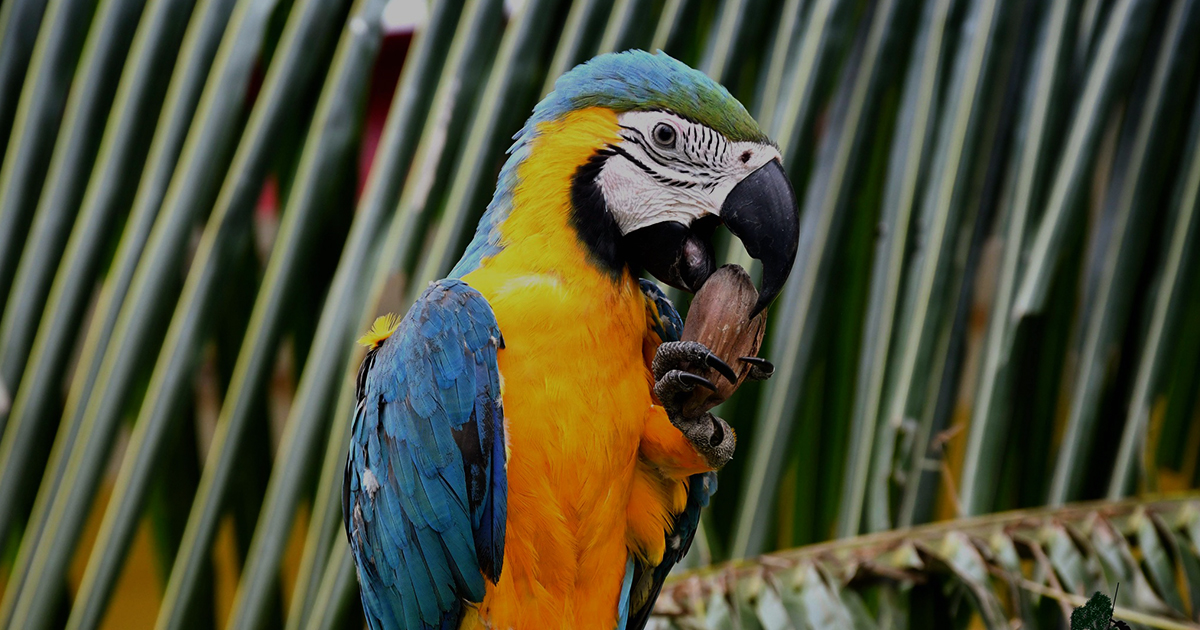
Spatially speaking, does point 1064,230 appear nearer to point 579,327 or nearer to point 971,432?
point 971,432

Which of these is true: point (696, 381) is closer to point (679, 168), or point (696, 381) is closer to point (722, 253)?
point (679, 168)

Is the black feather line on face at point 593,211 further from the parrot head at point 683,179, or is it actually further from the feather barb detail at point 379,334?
the feather barb detail at point 379,334

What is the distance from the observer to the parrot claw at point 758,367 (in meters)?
1.15

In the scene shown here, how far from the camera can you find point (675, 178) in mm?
1233

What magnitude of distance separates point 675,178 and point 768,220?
0.42 feet

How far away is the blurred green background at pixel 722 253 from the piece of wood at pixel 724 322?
0.56 metres

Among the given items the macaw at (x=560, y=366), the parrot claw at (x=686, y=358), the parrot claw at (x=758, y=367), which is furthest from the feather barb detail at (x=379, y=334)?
the parrot claw at (x=758, y=367)

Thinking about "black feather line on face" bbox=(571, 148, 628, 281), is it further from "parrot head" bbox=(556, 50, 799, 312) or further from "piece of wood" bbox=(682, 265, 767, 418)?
"piece of wood" bbox=(682, 265, 767, 418)

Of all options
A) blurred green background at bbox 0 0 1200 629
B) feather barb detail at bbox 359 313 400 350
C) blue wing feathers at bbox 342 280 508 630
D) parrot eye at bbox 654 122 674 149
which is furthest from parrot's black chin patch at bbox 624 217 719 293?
blurred green background at bbox 0 0 1200 629

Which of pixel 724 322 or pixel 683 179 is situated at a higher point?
pixel 683 179

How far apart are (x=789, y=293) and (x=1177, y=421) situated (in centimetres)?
84

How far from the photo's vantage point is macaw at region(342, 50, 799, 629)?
1229 mm

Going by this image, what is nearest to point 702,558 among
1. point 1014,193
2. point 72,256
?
point 1014,193

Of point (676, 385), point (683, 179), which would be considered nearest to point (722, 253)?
point (683, 179)
